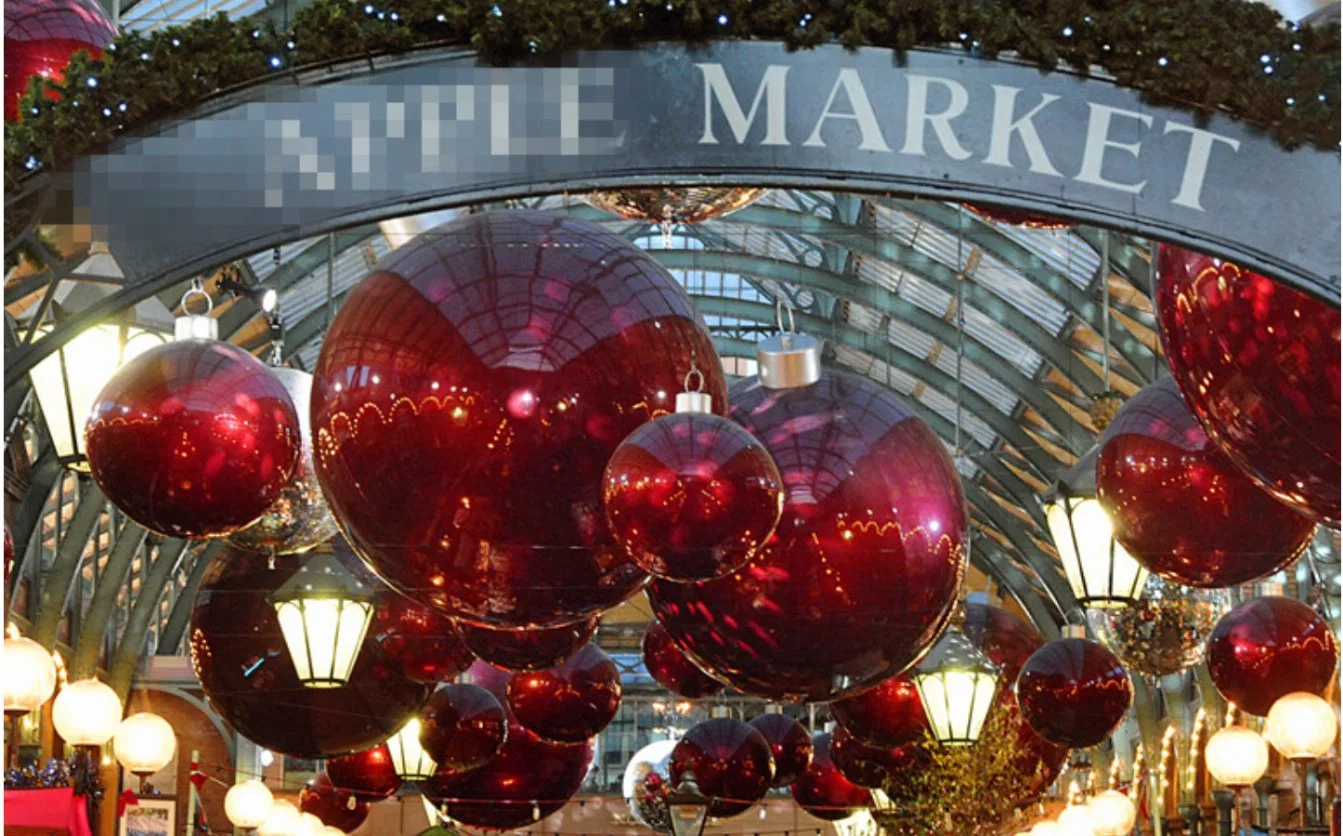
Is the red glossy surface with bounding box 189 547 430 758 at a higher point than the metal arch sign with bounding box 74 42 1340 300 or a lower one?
lower

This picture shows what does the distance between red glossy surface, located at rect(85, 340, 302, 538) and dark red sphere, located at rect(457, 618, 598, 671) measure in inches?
68.5

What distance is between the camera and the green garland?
142 inches

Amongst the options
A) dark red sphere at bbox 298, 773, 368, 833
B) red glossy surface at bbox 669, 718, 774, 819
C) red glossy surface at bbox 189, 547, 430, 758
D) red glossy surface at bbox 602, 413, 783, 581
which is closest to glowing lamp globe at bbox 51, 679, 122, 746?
red glossy surface at bbox 189, 547, 430, 758

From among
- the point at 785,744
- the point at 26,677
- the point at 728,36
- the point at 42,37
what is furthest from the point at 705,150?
the point at 785,744

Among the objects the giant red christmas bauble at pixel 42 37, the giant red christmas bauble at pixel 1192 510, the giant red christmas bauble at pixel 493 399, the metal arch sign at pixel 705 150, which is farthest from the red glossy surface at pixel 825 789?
the metal arch sign at pixel 705 150

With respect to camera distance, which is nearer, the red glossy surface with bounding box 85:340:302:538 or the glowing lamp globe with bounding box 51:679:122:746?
the red glossy surface with bounding box 85:340:302:538

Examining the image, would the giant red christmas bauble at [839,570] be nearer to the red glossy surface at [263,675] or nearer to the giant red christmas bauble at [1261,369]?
the giant red christmas bauble at [1261,369]

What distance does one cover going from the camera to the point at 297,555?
7004 millimetres

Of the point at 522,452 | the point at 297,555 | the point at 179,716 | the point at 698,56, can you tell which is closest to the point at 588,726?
the point at 297,555

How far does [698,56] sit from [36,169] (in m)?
1.12

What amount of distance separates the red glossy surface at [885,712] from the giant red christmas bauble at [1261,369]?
4.08 metres

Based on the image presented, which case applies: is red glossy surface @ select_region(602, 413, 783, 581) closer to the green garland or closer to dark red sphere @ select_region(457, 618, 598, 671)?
the green garland

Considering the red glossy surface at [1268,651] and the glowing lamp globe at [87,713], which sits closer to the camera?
the red glossy surface at [1268,651]

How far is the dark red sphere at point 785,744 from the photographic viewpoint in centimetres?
1077
